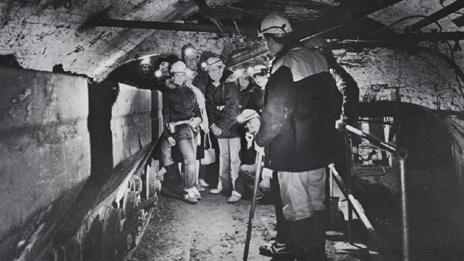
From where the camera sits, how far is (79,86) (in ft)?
7.22

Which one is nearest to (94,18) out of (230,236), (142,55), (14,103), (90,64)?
(90,64)

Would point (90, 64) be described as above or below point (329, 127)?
above

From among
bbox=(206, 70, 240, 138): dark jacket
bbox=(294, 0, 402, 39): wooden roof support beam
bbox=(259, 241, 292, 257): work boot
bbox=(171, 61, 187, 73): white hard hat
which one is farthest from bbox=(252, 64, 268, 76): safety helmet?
bbox=(259, 241, 292, 257): work boot

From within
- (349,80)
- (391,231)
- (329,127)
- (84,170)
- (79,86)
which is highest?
(349,80)

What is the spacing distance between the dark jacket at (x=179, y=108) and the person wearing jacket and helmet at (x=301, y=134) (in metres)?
2.85

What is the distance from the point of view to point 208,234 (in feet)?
14.7

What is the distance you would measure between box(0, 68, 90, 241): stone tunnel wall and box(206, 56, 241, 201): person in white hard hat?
13.0ft

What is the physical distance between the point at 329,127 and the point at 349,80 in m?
5.22

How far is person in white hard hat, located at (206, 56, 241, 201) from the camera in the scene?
6102 millimetres

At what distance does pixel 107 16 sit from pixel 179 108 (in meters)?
1.95

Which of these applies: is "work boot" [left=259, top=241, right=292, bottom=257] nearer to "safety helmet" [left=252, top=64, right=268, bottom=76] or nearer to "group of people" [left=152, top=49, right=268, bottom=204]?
"group of people" [left=152, top=49, right=268, bottom=204]

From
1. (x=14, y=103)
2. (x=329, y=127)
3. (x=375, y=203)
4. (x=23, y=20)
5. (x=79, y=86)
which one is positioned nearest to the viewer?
(x=14, y=103)

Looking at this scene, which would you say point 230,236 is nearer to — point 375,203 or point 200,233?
point 200,233

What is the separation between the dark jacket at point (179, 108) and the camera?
5887mm
